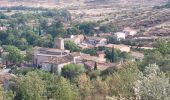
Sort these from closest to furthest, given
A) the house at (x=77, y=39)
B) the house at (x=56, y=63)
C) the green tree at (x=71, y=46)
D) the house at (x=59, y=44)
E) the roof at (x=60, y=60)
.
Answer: the house at (x=56, y=63), the roof at (x=60, y=60), the house at (x=59, y=44), the green tree at (x=71, y=46), the house at (x=77, y=39)

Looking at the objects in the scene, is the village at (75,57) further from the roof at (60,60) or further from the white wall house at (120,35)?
the white wall house at (120,35)

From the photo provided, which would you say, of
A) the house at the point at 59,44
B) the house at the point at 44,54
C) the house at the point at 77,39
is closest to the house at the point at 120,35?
the house at the point at 77,39

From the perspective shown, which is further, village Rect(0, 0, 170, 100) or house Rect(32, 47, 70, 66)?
house Rect(32, 47, 70, 66)

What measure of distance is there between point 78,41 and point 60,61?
567 inches

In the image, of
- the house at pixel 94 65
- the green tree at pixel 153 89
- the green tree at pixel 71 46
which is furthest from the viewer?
the green tree at pixel 71 46

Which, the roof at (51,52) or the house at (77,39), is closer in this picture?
the roof at (51,52)

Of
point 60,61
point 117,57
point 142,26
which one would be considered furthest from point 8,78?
point 142,26

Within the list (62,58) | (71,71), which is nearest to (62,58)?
(62,58)

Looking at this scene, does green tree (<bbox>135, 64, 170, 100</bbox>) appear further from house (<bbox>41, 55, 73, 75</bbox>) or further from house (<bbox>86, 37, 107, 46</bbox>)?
house (<bbox>86, 37, 107, 46</bbox>)

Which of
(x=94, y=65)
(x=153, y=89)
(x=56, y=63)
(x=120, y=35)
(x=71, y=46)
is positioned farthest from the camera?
(x=120, y=35)

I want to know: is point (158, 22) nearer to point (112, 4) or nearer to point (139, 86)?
point (112, 4)

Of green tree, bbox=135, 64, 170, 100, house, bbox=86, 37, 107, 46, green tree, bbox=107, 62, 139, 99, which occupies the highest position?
green tree, bbox=135, 64, 170, 100

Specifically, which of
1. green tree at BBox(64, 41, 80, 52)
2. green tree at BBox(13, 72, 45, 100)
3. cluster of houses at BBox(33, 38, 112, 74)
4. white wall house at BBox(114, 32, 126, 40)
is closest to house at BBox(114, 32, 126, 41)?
white wall house at BBox(114, 32, 126, 40)

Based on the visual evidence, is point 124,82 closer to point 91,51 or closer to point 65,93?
point 65,93
